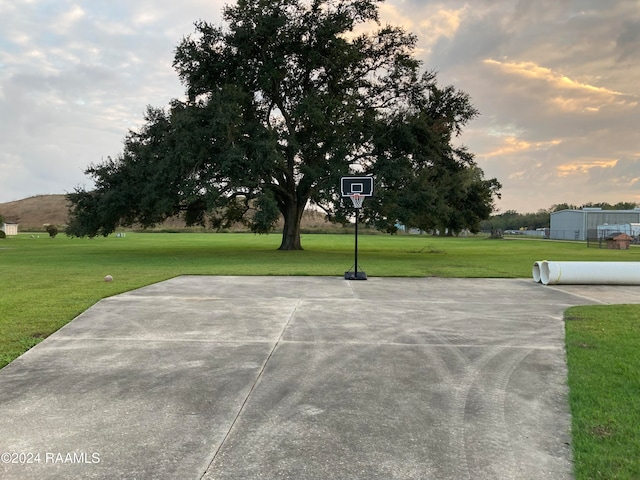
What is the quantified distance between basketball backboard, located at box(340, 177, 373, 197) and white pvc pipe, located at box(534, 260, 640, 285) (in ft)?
17.1

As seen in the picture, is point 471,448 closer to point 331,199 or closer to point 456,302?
point 456,302

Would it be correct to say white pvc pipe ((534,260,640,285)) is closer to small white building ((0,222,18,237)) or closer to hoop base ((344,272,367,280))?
hoop base ((344,272,367,280))

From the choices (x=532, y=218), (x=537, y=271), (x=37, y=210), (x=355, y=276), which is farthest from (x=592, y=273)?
(x=37, y=210)

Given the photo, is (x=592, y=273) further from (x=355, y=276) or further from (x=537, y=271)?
(x=355, y=276)

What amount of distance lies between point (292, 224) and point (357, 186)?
17.2 meters

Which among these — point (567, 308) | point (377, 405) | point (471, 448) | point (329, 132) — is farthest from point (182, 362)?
point (329, 132)

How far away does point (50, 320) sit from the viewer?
658cm

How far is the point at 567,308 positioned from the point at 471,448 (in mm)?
6302

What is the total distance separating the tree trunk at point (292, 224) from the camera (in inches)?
1179

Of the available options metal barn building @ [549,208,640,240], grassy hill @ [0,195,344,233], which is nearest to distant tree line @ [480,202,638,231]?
metal barn building @ [549,208,640,240]

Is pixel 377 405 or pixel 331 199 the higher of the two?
pixel 331 199

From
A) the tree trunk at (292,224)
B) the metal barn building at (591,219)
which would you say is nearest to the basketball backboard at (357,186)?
the tree trunk at (292,224)

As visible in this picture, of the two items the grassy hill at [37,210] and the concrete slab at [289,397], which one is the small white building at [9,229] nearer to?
the concrete slab at [289,397]

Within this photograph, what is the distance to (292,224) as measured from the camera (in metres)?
30.2
